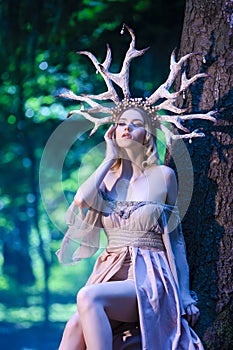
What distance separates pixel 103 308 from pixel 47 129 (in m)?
2.04

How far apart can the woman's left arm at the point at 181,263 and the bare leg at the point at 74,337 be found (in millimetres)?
388

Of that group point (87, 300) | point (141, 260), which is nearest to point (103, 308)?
point (87, 300)

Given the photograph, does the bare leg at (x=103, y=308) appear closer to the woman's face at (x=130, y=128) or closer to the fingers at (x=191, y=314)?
the fingers at (x=191, y=314)

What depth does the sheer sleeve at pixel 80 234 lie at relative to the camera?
238cm

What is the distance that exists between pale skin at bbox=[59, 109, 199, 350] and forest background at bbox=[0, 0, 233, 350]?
88 centimetres

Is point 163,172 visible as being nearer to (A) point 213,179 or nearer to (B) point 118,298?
(A) point 213,179

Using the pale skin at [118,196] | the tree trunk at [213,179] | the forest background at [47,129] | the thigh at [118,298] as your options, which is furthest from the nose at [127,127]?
the forest background at [47,129]

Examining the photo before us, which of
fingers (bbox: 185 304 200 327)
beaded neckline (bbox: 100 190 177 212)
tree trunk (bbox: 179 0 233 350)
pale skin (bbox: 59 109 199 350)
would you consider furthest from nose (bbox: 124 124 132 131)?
fingers (bbox: 185 304 200 327)

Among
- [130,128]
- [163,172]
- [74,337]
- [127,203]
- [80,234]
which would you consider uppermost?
[130,128]

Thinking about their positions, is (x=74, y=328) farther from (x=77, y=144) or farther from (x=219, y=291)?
(x=77, y=144)

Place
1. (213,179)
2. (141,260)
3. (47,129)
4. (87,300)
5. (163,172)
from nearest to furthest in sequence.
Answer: (87,300) < (141,260) < (163,172) < (213,179) < (47,129)

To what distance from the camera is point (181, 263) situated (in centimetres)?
237

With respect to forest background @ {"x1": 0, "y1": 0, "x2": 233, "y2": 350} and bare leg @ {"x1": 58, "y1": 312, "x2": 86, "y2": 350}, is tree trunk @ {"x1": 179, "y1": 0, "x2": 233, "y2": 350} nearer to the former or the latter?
bare leg @ {"x1": 58, "y1": 312, "x2": 86, "y2": 350}

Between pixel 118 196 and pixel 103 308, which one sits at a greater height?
pixel 118 196
